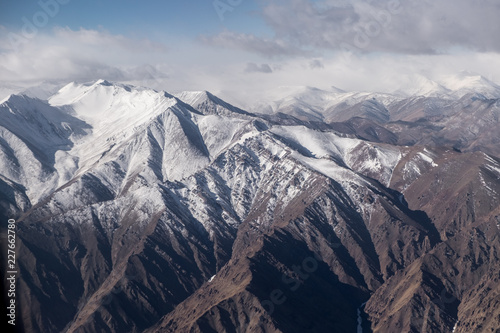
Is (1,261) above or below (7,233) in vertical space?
below

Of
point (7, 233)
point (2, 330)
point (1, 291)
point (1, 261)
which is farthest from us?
point (7, 233)

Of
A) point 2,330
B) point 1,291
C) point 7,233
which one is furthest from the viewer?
point 7,233

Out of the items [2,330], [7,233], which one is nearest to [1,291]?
[2,330]

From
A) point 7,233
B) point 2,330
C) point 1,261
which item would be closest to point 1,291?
point 2,330

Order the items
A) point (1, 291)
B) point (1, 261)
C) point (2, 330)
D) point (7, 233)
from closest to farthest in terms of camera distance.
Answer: point (2, 330) → point (1, 291) → point (1, 261) → point (7, 233)

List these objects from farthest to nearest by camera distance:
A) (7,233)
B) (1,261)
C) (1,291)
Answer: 1. (7,233)
2. (1,261)
3. (1,291)

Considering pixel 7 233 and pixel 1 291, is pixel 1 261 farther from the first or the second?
pixel 1 291

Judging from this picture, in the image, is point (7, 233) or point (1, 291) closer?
point (1, 291)

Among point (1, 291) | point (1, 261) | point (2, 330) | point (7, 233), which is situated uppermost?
point (7, 233)
